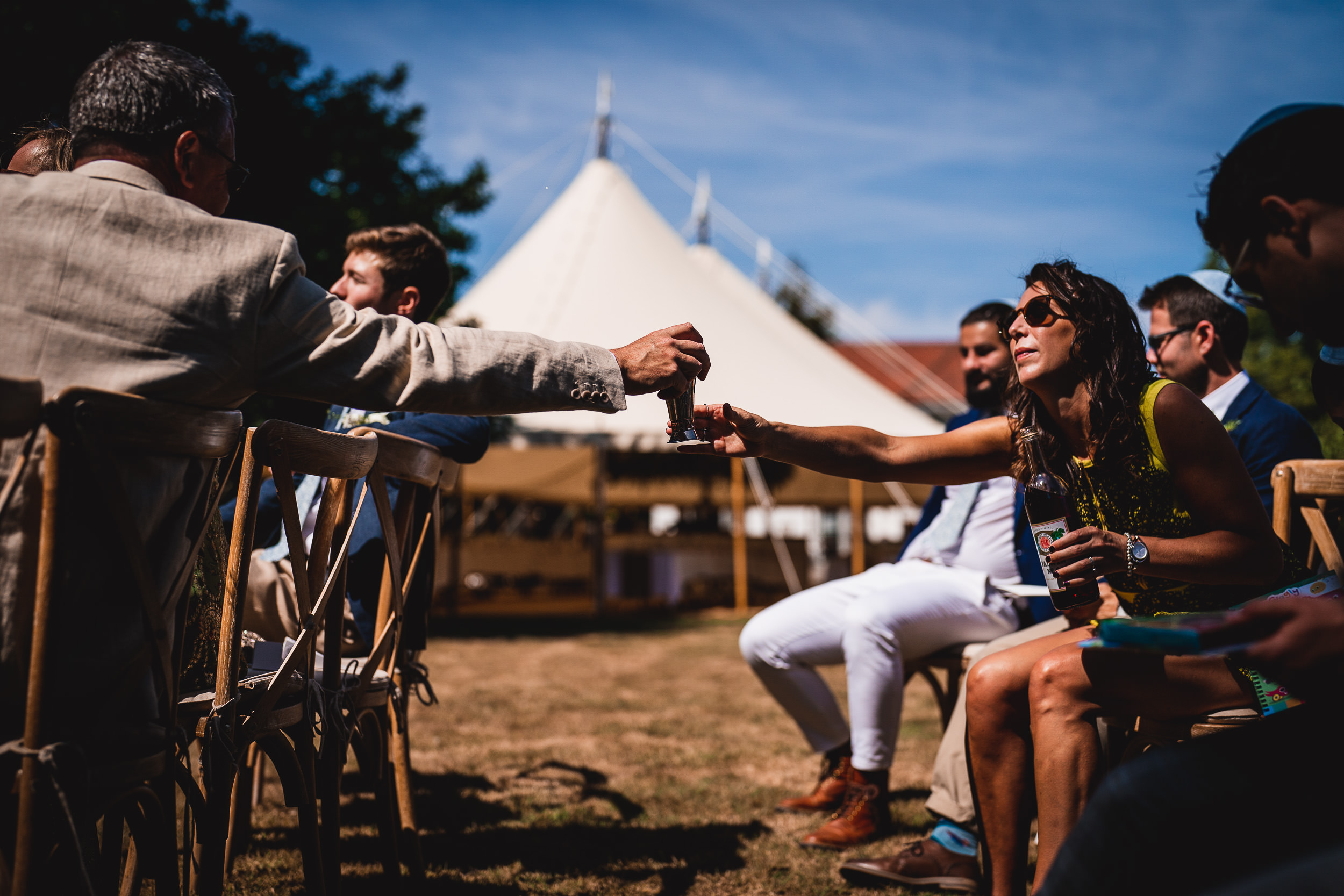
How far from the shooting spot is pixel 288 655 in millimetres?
1766

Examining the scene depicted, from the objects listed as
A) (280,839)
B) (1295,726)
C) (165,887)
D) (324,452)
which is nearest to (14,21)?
(280,839)

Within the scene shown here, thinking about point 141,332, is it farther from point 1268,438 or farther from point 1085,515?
point 1268,438

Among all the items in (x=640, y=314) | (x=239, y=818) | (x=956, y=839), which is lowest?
(x=956, y=839)

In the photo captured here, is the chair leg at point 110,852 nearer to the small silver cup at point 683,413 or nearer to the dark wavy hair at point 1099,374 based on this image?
the small silver cup at point 683,413

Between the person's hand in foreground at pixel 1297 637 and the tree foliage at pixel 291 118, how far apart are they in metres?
6.32

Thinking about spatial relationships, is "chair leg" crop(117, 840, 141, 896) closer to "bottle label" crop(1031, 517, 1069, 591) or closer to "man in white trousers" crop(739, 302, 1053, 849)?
"bottle label" crop(1031, 517, 1069, 591)

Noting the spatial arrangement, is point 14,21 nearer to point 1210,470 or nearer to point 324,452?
point 324,452

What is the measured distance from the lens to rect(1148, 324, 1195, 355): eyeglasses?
10.1ft

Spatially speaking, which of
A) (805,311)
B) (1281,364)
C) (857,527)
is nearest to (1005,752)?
(857,527)

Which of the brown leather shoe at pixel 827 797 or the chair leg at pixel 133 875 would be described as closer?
the chair leg at pixel 133 875

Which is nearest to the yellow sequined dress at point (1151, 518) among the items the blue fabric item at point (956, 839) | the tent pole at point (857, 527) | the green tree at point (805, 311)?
the blue fabric item at point (956, 839)

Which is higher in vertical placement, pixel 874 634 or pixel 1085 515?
pixel 1085 515

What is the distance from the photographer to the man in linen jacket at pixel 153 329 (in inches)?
48.2

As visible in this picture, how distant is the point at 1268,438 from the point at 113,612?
277 centimetres
